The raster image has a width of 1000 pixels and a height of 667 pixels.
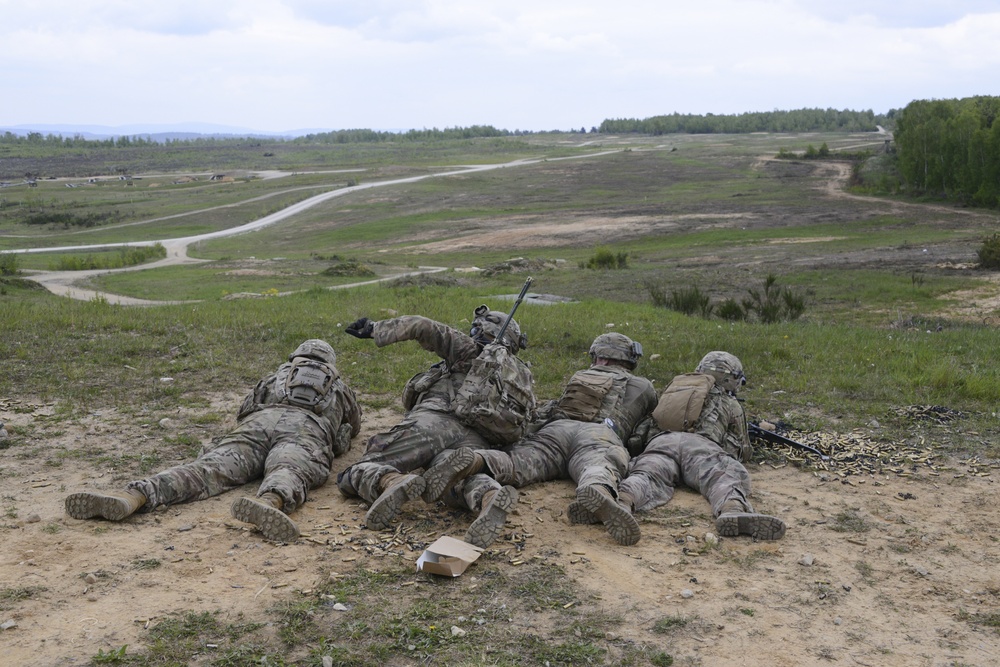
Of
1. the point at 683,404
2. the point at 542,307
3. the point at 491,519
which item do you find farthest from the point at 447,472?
the point at 542,307

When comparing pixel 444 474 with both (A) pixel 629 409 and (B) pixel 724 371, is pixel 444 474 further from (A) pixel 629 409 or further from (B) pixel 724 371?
(B) pixel 724 371

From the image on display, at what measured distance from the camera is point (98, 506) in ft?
20.1

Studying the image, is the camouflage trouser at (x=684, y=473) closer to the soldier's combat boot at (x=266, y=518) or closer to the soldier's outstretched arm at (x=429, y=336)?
the soldier's outstretched arm at (x=429, y=336)

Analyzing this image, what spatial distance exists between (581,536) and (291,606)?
219 cm

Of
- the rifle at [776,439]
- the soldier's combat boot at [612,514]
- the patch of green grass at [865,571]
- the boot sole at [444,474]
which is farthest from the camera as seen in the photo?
the rifle at [776,439]

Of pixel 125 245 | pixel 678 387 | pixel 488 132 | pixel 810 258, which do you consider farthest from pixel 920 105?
pixel 488 132

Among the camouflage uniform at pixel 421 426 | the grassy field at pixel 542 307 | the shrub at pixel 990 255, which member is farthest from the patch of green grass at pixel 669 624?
the shrub at pixel 990 255

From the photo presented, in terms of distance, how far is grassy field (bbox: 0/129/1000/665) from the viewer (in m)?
8.76

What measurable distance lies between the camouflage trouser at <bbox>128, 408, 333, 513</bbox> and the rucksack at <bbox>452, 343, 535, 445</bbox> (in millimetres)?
1264

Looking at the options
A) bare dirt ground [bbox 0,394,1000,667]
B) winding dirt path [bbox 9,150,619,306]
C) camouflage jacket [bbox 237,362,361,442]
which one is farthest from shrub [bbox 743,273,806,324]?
winding dirt path [bbox 9,150,619,306]

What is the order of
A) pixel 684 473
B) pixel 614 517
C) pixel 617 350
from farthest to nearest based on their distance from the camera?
pixel 617 350 → pixel 684 473 → pixel 614 517

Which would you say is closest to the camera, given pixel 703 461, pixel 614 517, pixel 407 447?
pixel 614 517

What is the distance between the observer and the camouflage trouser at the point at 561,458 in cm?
670

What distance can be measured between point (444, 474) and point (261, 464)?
6.19 feet
